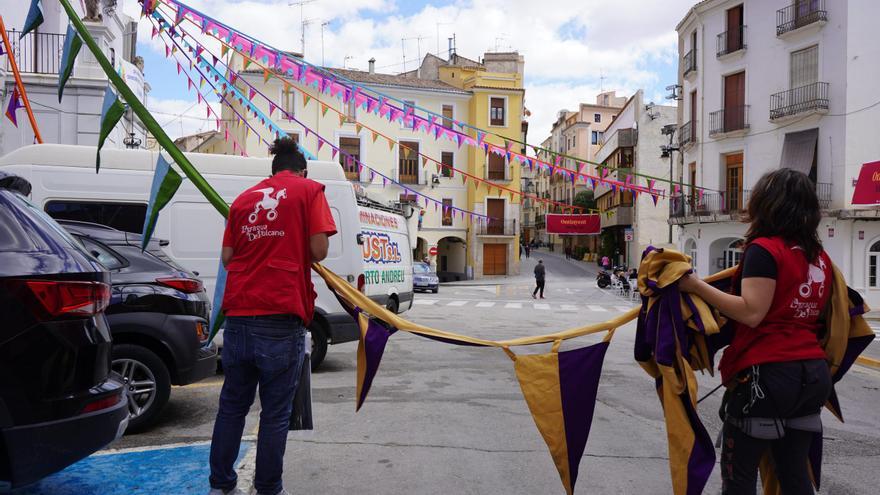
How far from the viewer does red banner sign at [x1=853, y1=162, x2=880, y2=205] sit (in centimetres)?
2141

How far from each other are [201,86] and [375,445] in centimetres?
706

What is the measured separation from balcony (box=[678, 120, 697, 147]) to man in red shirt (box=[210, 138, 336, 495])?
97.4ft

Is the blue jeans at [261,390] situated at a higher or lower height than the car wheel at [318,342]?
higher

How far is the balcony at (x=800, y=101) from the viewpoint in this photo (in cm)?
2377

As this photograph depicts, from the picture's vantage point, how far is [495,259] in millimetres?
45000

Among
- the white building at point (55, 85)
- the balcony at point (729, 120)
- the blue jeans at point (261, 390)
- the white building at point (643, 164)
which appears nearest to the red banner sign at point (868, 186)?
the balcony at point (729, 120)

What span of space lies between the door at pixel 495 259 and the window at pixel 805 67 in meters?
22.8

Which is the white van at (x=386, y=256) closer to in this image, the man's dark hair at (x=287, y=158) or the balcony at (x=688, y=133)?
the man's dark hair at (x=287, y=158)

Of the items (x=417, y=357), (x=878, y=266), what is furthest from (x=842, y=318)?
(x=878, y=266)

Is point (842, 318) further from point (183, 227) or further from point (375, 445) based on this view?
point (183, 227)

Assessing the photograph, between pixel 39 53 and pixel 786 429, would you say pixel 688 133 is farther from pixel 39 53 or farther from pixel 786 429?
pixel 786 429

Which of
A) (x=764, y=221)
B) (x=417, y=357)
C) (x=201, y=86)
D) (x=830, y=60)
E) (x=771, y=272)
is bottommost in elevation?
(x=417, y=357)

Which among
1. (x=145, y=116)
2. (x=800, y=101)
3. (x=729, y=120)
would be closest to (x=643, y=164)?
(x=729, y=120)

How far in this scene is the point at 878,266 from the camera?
938 inches
